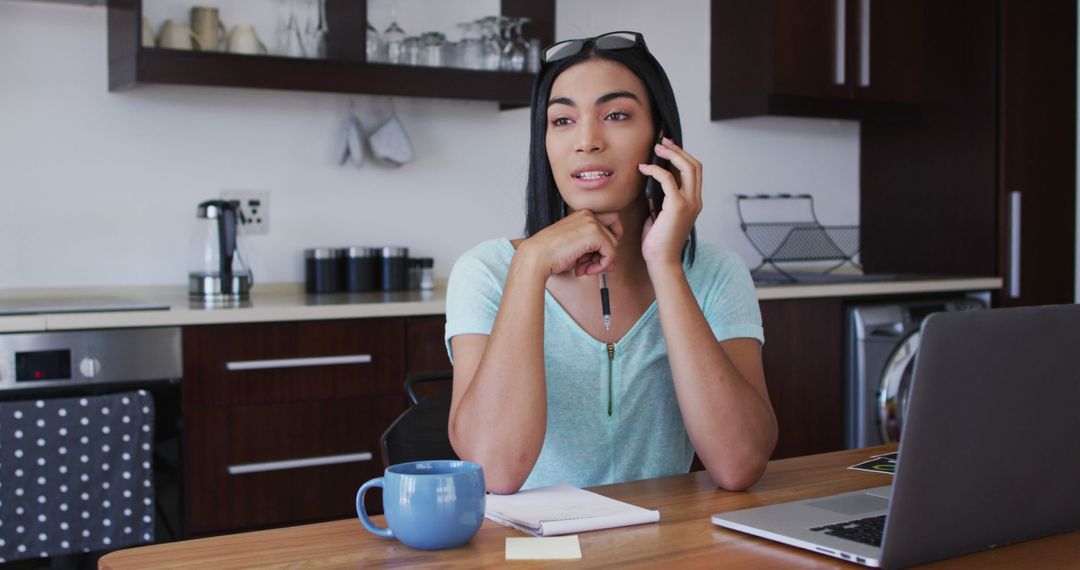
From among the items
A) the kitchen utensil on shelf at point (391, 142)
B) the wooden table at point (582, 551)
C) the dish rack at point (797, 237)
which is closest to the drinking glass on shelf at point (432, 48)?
the kitchen utensil on shelf at point (391, 142)

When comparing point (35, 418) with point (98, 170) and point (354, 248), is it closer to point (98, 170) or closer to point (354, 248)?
point (98, 170)

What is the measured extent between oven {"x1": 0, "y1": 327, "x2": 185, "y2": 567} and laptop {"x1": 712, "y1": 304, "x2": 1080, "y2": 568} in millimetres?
1762

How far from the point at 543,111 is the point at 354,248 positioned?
1662 mm

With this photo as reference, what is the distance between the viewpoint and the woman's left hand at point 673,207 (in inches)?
55.4

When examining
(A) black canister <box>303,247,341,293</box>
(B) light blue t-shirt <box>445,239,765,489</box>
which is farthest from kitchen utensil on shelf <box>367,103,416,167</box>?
(B) light blue t-shirt <box>445,239,765,489</box>

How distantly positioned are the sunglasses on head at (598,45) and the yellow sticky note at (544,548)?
78cm

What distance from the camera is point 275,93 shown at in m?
3.12

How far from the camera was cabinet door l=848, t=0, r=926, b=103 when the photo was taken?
12.5 feet

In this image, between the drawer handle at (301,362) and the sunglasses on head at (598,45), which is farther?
the drawer handle at (301,362)

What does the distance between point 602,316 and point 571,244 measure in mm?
197

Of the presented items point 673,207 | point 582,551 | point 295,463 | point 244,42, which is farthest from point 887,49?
point 582,551

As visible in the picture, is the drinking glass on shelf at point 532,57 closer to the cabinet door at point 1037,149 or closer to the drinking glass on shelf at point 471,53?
the drinking glass on shelf at point 471,53

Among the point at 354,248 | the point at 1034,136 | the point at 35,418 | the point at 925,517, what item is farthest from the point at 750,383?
the point at 1034,136

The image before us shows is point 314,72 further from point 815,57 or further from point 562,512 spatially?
point 562,512
